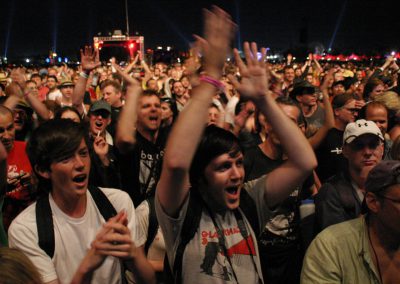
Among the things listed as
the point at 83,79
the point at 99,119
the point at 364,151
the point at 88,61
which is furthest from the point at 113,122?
the point at 364,151

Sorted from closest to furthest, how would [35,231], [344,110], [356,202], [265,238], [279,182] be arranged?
1. [35,231]
2. [279,182]
3. [356,202]
4. [265,238]
5. [344,110]

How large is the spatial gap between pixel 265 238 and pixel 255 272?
1.04 meters

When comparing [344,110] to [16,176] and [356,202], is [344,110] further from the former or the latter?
[16,176]

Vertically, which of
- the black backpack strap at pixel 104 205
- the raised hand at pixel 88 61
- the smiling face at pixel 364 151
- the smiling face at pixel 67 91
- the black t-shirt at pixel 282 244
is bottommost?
the black t-shirt at pixel 282 244

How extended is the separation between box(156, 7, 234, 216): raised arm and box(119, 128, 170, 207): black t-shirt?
154cm

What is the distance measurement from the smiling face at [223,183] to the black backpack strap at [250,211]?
0.08 meters

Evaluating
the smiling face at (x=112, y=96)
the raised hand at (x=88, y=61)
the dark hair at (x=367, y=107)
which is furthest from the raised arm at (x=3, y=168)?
the smiling face at (x=112, y=96)

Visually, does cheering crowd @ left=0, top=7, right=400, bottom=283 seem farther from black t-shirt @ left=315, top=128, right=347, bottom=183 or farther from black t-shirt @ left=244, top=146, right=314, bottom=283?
black t-shirt @ left=315, top=128, right=347, bottom=183

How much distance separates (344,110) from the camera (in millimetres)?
4957

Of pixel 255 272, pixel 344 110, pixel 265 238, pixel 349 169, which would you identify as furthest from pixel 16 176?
pixel 344 110

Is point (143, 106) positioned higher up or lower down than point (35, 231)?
higher up

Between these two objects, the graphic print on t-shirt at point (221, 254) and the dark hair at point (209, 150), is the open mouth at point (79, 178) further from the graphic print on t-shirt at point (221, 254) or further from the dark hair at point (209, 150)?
the graphic print on t-shirt at point (221, 254)

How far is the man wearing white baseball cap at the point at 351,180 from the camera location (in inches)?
120

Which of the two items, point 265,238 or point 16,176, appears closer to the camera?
point 265,238
